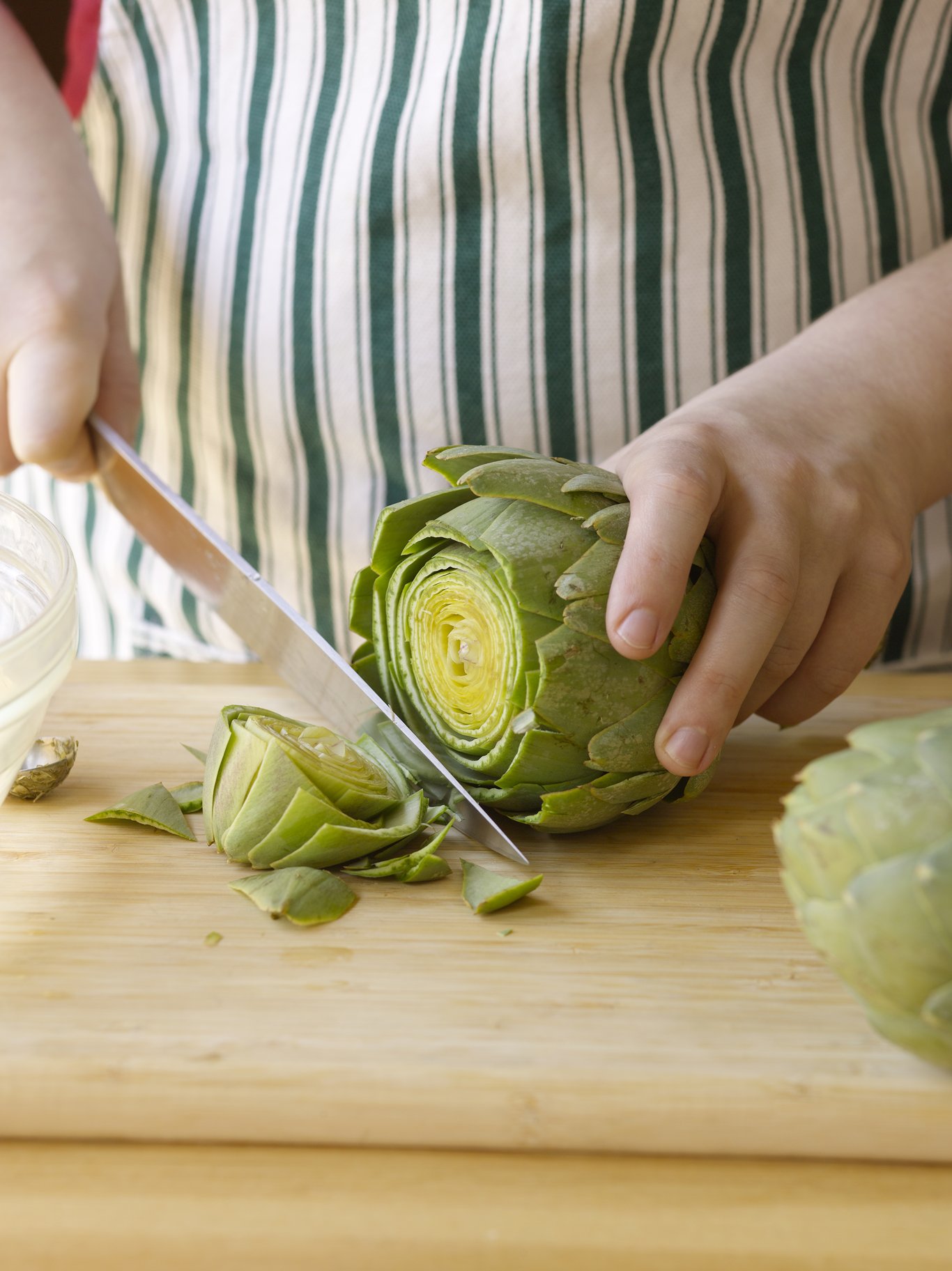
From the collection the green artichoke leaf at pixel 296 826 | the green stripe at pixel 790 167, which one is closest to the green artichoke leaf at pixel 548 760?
the green artichoke leaf at pixel 296 826

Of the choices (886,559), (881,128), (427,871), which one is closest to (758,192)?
(881,128)

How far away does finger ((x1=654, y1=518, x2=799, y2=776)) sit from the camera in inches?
31.0

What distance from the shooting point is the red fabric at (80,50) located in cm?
138

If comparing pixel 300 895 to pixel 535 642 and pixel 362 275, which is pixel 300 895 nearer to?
pixel 535 642

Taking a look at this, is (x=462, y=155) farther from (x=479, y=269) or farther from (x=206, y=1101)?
(x=206, y=1101)

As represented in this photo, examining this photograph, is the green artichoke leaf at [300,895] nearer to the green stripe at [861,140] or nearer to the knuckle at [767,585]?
the knuckle at [767,585]

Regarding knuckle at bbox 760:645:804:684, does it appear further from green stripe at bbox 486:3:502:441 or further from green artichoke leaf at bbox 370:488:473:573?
green stripe at bbox 486:3:502:441

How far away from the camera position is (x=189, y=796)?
0.89 m

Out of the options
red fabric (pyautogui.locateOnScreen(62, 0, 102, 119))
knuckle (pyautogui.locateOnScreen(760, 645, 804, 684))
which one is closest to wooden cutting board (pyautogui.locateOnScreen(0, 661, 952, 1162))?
knuckle (pyautogui.locateOnScreen(760, 645, 804, 684))

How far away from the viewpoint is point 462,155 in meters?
1.20

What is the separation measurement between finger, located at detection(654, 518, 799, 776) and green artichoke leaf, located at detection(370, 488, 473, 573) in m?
0.21

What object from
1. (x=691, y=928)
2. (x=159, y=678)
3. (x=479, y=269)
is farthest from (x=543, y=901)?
(x=479, y=269)

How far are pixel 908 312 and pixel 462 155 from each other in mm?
473

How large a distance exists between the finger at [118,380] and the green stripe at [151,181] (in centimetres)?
16
